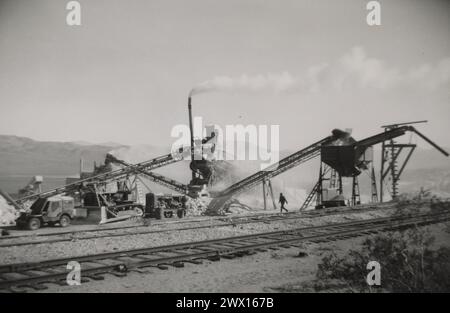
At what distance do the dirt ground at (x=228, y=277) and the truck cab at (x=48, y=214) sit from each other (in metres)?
11.1

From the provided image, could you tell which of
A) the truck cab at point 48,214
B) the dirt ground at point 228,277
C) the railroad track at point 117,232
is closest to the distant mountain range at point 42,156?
the truck cab at point 48,214

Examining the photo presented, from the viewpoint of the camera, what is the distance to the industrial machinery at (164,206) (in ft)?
76.6

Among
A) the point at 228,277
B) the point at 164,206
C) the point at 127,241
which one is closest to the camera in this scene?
the point at 228,277

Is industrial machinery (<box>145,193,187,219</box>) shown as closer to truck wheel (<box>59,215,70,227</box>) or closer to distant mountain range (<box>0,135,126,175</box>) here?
truck wheel (<box>59,215,70,227</box>)

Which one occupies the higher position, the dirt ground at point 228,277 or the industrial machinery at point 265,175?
the industrial machinery at point 265,175

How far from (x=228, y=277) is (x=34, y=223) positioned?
12588mm

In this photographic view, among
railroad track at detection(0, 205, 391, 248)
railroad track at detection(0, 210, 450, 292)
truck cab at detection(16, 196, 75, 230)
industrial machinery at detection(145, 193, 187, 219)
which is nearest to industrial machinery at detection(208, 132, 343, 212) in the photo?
industrial machinery at detection(145, 193, 187, 219)

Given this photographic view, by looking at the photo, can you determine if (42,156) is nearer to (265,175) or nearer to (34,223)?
(265,175)

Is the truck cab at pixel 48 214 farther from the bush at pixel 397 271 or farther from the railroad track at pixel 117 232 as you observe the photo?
the bush at pixel 397 271

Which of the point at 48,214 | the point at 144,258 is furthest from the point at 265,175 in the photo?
the point at 144,258

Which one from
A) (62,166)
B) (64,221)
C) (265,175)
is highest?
(62,166)

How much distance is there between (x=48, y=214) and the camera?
1877 centimetres
